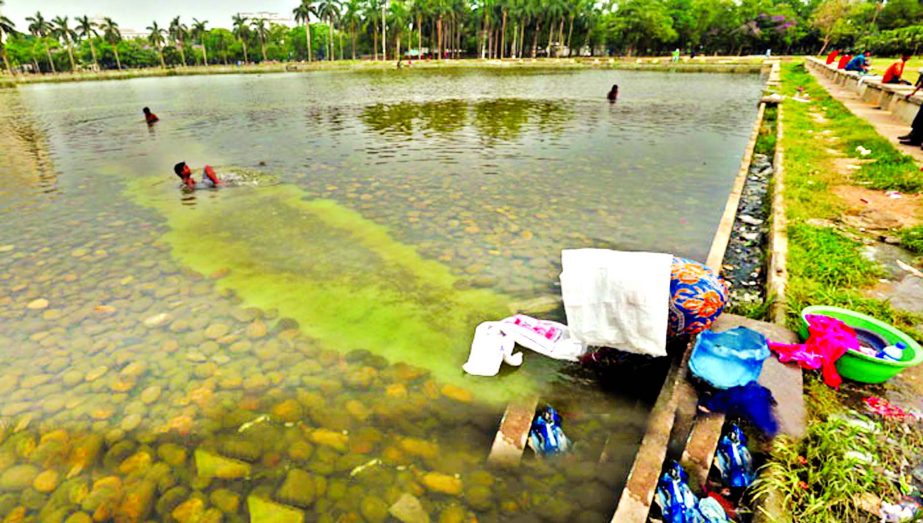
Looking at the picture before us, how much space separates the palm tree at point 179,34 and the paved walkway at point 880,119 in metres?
123

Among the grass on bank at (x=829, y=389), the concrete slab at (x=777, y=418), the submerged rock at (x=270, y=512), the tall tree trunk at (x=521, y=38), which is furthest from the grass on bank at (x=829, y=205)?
the tall tree trunk at (x=521, y=38)

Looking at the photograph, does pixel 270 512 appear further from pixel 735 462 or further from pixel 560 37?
pixel 560 37

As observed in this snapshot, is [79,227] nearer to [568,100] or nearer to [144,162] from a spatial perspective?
[144,162]

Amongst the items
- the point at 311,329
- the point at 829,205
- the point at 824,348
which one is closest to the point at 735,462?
the point at 824,348

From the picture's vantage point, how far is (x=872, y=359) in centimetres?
339

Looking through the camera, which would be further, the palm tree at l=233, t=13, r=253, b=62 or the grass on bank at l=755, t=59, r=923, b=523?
the palm tree at l=233, t=13, r=253, b=62

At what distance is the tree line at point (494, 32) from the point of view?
7538 cm

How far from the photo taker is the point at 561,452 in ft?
11.9

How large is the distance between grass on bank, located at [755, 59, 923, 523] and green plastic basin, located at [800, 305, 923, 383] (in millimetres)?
250

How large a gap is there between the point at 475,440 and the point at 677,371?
6.01 feet

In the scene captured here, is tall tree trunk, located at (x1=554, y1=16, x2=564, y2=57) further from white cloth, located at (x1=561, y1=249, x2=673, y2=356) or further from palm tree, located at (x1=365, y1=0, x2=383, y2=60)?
white cloth, located at (x1=561, y1=249, x2=673, y2=356)

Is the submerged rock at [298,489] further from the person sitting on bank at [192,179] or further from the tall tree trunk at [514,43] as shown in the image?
the tall tree trunk at [514,43]

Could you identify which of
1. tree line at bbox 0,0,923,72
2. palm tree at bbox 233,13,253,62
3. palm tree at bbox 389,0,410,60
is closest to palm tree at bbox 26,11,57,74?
tree line at bbox 0,0,923,72

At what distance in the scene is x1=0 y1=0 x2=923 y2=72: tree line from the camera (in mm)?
75375
